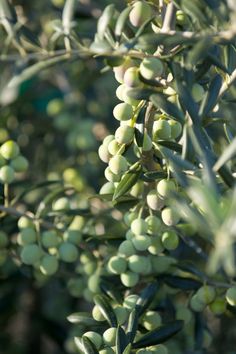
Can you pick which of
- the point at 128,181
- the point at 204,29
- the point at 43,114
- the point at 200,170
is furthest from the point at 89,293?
the point at 43,114

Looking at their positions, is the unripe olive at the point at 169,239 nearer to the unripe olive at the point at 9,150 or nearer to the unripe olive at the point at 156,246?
the unripe olive at the point at 156,246

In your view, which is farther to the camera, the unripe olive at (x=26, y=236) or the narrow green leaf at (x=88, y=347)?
the unripe olive at (x=26, y=236)

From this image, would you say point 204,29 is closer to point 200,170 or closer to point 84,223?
point 200,170

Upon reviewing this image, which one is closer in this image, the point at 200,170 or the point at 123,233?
the point at 200,170

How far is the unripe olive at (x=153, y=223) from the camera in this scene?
3.43ft

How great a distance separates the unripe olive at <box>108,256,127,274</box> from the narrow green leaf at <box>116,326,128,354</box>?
0.50ft

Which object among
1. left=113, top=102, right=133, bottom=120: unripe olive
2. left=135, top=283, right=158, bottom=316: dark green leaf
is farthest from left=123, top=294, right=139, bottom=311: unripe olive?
left=113, top=102, right=133, bottom=120: unripe olive

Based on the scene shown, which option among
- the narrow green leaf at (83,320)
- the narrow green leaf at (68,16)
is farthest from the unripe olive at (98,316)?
the narrow green leaf at (68,16)

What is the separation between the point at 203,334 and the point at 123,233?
0.23m

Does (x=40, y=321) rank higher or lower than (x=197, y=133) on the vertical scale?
lower

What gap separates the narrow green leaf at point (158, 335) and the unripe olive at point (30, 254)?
0.26 m

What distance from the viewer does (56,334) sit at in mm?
1795

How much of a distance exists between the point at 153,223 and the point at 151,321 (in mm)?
174

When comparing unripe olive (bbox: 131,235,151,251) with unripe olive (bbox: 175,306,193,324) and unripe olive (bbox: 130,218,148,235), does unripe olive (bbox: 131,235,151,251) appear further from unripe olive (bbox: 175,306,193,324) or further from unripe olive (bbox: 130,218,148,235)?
unripe olive (bbox: 175,306,193,324)
